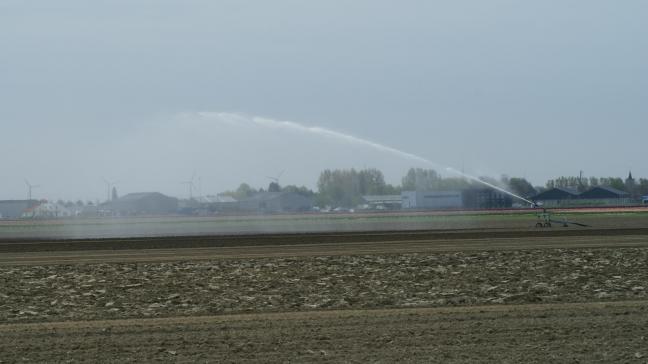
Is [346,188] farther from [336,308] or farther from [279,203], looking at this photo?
[336,308]

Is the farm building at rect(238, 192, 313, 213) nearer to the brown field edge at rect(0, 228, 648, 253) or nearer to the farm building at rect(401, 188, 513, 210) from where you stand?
the farm building at rect(401, 188, 513, 210)

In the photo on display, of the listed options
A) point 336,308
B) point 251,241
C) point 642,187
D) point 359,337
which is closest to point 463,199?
point 251,241

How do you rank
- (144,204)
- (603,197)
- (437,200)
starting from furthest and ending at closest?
(603,197) → (144,204) → (437,200)

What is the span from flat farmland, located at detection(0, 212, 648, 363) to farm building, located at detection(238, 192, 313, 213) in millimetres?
97872

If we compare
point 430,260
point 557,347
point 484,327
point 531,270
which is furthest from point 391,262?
point 557,347

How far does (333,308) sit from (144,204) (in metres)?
116

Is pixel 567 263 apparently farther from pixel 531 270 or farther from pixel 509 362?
pixel 509 362

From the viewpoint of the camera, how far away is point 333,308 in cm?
1684

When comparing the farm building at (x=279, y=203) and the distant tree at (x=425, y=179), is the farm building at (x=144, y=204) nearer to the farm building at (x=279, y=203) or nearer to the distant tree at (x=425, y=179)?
the farm building at (x=279, y=203)

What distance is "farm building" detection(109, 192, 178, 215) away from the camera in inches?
5010

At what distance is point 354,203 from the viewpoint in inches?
5002

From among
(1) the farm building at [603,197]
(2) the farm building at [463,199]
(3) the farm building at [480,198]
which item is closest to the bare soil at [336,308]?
(3) the farm building at [480,198]

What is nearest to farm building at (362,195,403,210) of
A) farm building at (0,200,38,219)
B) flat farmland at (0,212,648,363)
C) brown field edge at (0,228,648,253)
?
farm building at (0,200,38,219)

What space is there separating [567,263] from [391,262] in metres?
5.72
